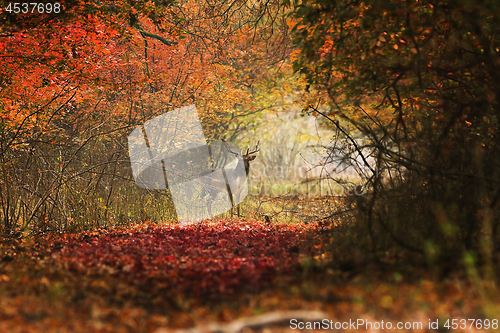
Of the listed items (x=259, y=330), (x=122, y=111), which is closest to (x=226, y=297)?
(x=259, y=330)

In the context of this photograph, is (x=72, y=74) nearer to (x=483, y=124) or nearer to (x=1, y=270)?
(x=1, y=270)

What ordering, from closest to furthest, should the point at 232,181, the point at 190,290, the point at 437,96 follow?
the point at 190,290, the point at 437,96, the point at 232,181

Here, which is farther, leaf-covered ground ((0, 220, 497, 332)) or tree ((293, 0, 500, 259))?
tree ((293, 0, 500, 259))

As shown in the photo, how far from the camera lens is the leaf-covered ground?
9.56ft

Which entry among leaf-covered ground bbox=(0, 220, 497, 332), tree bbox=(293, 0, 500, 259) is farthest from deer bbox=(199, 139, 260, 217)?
tree bbox=(293, 0, 500, 259)

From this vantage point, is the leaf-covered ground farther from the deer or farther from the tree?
the deer

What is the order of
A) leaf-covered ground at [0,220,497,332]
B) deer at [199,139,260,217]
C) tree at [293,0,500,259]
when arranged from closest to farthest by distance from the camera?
leaf-covered ground at [0,220,497,332] < tree at [293,0,500,259] < deer at [199,139,260,217]

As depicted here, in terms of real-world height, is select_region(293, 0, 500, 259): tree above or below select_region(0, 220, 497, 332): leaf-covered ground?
above

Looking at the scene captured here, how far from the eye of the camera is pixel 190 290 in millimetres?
3795

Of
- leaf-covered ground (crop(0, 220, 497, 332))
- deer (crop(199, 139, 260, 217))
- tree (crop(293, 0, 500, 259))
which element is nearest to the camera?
leaf-covered ground (crop(0, 220, 497, 332))

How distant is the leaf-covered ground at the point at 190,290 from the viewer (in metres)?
2.91

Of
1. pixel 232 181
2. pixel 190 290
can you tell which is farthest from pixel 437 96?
pixel 232 181

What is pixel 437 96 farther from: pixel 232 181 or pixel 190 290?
pixel 232 181

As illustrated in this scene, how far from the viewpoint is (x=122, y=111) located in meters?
12.5
